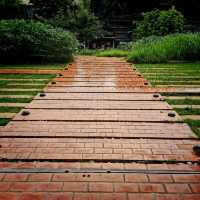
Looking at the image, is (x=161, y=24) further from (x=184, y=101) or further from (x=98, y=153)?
(x=98, y=153)

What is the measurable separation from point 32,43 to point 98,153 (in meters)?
8.17

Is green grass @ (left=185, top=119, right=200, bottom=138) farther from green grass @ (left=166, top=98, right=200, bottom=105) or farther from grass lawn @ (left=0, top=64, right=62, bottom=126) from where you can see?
grass lawn @ (left=0, top=64, right=62, bottom=126)

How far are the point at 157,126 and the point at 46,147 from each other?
132 centimetres

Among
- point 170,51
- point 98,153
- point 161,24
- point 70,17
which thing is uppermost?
point 70,17

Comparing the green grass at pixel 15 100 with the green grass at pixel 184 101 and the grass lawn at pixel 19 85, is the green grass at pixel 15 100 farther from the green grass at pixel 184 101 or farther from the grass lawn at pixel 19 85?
the green grass at pixel 184 101

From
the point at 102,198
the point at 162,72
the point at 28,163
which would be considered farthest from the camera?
the point at 162,72

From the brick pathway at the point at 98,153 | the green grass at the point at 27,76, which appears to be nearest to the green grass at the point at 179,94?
the brick pathway at the point at 98,153

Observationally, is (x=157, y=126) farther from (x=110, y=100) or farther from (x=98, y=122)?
(x=110, y=100)

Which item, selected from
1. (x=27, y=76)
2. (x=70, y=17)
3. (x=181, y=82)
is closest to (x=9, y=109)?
(x=27, y=76)

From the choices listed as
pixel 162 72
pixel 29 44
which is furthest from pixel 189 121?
pixel 29 44

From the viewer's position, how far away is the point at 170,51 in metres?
11.5

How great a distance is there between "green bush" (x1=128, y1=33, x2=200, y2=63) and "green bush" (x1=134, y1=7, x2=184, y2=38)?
15.4ft

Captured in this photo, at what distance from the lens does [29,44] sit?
10.5 m

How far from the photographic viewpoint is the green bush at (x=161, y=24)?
54.3 feet
